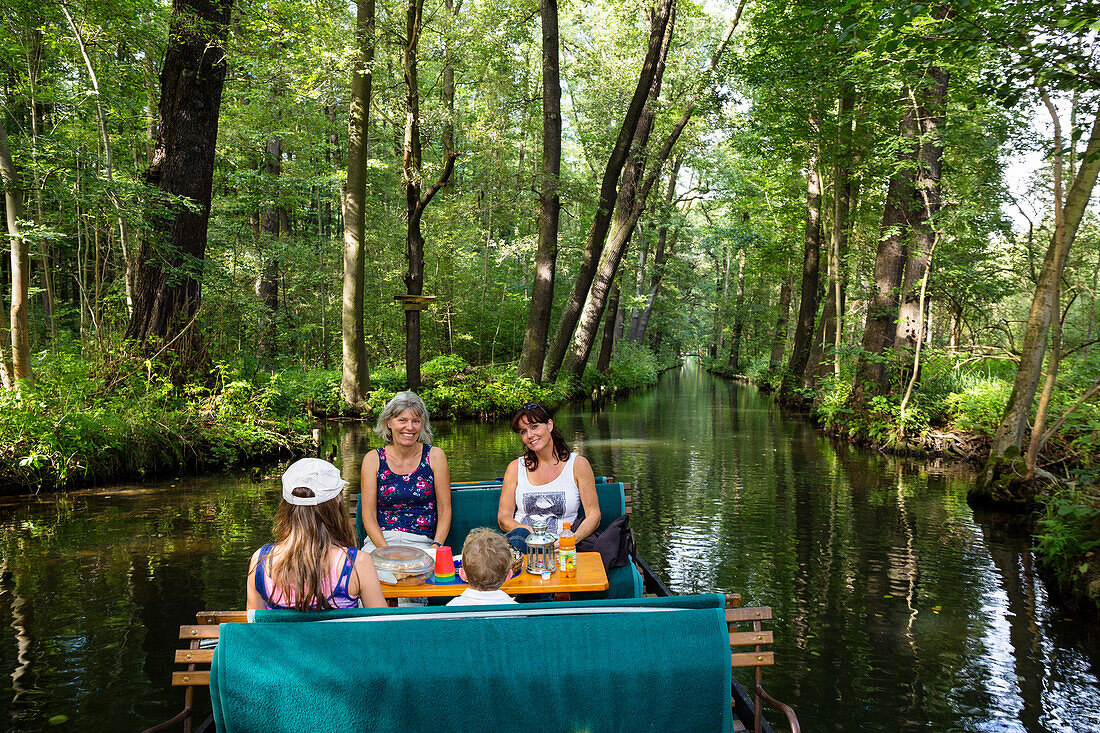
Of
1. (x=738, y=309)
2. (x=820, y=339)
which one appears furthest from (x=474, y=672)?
(x=738, y=309)

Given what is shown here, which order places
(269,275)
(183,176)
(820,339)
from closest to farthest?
(183,176) < (269,275) < (820,339)

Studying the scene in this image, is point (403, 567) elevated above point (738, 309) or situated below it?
below

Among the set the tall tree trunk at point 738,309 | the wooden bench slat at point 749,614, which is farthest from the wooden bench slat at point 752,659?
the tall tree trunk at point 738,309

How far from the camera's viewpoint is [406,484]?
15.8 ft

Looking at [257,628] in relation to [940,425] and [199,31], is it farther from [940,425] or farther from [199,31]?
[940,425]

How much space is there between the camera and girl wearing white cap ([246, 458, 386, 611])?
287 centimetres

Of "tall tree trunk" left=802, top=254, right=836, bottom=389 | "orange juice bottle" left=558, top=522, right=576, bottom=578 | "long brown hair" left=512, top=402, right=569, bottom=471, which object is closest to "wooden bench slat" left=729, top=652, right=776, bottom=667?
"orange juice bottle" left=558, top=522, right=576, bottom=578

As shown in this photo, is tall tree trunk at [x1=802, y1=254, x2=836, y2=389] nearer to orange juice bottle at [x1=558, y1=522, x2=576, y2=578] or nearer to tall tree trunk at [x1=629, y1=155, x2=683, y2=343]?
tall tree trunk at [x1=629, y1=155, x2=683, y2=343]

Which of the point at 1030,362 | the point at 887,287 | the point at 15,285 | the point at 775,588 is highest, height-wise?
the point at 887,287

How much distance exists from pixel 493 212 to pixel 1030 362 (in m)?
15.5

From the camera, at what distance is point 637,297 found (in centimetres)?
3184

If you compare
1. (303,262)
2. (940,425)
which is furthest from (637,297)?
(940,425)

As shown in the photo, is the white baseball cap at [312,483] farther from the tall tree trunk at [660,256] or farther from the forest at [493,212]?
the tall tree trunk at [660,256]

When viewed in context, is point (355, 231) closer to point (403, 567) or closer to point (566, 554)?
point (566, 554)
